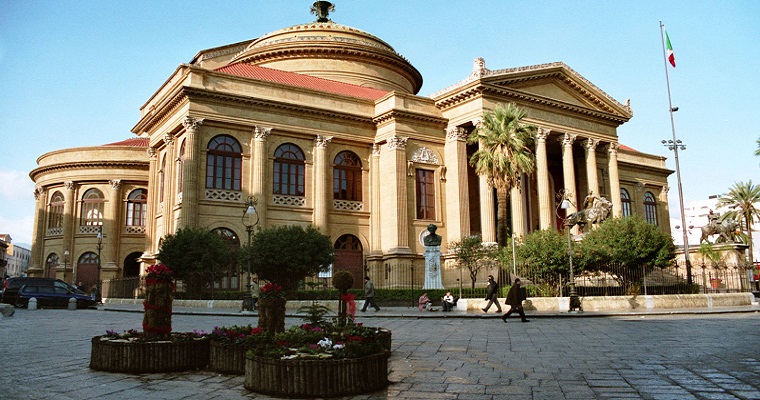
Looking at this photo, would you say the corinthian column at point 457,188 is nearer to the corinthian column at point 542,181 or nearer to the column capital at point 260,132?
the corinthian column at point 542,181

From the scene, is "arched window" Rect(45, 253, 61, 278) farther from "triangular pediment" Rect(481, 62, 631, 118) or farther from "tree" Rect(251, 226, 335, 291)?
"triangular pediment" Rect(481, 62, 631, 118)

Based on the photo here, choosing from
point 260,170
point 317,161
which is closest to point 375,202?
point 317,161

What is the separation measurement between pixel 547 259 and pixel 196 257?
1558 cm

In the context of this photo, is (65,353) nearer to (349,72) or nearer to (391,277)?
(391,277)

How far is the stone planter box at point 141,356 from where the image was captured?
7.85 meters

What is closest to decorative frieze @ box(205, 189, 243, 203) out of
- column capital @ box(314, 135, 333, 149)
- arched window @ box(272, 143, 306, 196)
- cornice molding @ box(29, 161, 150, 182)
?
arched window @ box(272, 143, 306, 196)

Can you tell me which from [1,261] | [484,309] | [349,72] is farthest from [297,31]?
[1,261]

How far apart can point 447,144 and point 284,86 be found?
10.2 metres

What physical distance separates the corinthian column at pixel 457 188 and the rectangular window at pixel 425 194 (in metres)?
1.08

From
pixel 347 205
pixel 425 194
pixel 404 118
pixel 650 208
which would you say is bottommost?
pixel 347 205

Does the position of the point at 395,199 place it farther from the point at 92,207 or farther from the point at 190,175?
the point at 92,207

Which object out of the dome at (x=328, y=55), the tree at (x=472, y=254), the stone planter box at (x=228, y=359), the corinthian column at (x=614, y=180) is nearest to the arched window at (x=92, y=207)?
the dome at (x=328, y=55)

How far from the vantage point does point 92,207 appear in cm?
4262

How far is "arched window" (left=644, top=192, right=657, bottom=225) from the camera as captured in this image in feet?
169
